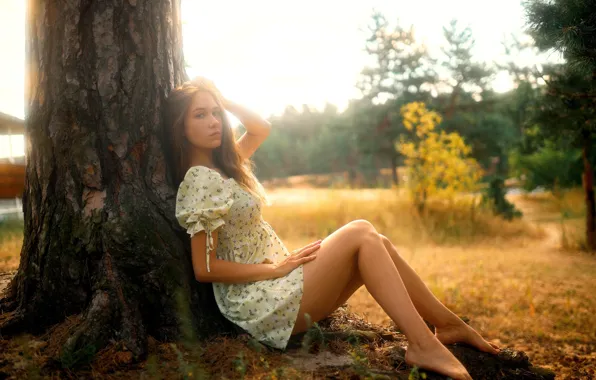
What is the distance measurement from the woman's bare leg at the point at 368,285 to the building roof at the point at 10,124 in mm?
10378

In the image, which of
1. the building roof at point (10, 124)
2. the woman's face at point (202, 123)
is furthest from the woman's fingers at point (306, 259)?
the building roof at point (10, 124)

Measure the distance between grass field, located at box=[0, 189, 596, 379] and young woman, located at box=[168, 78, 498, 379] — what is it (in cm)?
47

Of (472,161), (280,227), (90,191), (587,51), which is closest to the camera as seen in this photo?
(90,191)

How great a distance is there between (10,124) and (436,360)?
479 inches

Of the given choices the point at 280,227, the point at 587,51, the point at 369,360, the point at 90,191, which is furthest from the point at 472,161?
the point at 90,191

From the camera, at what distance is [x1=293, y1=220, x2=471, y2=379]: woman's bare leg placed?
222cm

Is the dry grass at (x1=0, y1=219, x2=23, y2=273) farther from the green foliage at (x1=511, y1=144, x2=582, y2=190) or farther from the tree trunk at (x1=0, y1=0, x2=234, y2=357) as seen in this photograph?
the green foliage at (x1=511, y1=144, x2=582, y2=190)

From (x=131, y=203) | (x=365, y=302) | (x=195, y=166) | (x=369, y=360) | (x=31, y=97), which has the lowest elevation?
(x=365, y=302)

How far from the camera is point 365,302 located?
465 centimetres

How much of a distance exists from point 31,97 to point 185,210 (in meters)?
1.06

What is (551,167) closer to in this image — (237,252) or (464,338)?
(464,338)

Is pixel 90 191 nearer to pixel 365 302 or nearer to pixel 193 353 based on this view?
pixel 193 353

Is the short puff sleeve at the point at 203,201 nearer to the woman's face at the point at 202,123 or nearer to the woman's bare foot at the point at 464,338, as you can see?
the woman's face at the point at 202,123

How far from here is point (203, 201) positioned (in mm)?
2336
